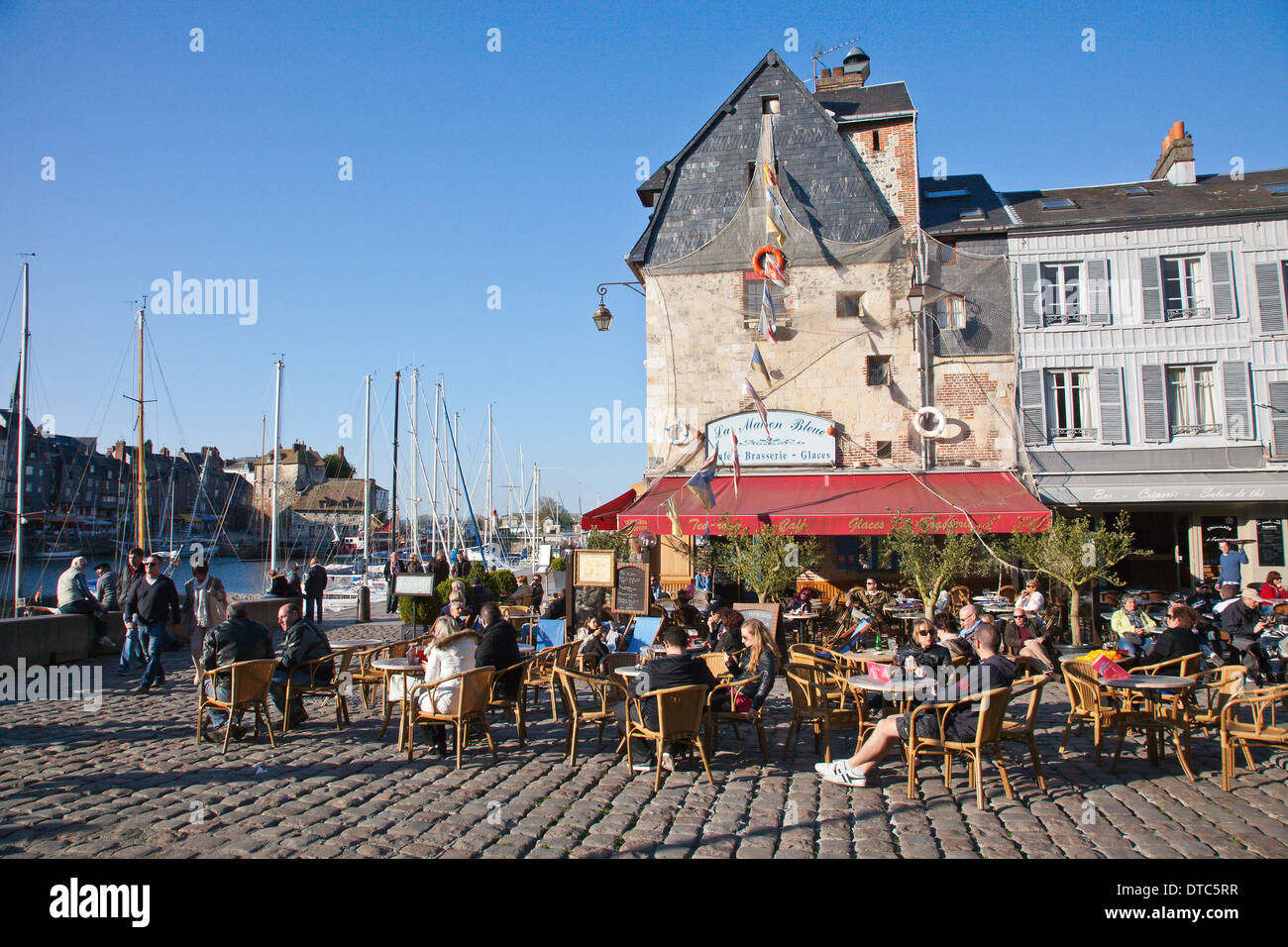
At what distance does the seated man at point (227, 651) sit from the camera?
7.37 m

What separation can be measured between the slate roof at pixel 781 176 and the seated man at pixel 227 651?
13.4 m

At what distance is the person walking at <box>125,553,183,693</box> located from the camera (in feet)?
32.1

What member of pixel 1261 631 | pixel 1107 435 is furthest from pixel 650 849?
pixel 1107 435

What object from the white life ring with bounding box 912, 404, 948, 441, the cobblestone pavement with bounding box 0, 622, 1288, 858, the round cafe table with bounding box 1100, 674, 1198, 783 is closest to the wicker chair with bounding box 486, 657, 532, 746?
the cobblestone pavement with bounding box 0, 622, 1288, 858

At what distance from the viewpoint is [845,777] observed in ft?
19.7

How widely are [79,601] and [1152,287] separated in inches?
792

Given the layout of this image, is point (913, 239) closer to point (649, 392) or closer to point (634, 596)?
point (649, 392)

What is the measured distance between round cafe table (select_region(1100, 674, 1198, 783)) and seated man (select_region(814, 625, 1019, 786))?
122 centimetres

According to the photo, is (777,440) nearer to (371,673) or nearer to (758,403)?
(758,403)

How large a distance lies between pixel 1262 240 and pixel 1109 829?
16.8m

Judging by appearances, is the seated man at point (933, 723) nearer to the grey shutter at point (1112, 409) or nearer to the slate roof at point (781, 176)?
the grey shutter at point (1112, 409)

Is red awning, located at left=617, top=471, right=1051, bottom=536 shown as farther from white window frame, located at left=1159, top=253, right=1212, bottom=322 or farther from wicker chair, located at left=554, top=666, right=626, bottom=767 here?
wicker chair, located at left=554, top=666, right=626, bottom=767

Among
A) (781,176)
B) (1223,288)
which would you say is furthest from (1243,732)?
(781,176)

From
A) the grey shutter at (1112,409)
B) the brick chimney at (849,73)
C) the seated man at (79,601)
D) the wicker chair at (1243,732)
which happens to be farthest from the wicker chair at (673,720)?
the brick chimney at (849,73)
